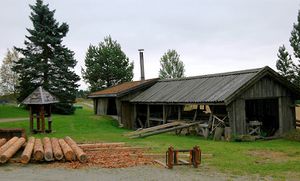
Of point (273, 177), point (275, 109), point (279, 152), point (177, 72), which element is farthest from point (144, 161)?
point (177, 72)

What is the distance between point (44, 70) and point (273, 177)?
31.7 metres

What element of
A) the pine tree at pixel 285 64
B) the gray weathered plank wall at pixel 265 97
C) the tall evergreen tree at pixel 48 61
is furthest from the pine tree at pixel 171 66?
the gray weathered plank wall at pixel 265 97

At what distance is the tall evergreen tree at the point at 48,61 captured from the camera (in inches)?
1547

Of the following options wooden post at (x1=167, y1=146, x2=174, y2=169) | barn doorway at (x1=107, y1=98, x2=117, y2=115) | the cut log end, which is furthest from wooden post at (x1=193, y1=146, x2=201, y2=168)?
barn doorway at (x1=107, y1=98, x2=117, y2=115)

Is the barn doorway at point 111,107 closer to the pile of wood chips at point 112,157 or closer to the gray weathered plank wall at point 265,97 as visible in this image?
the gray weathered plank wall at point 265,97

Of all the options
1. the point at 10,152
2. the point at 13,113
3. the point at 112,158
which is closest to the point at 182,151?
the point at 112,158

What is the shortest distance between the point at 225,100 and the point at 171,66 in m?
65.0

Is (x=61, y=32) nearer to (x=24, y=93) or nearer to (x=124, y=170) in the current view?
(x=24, y=93)

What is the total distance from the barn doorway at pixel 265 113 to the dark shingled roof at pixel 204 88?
8.62ft

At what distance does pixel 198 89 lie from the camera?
26.2 meters

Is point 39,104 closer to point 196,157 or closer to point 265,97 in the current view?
point 265,97

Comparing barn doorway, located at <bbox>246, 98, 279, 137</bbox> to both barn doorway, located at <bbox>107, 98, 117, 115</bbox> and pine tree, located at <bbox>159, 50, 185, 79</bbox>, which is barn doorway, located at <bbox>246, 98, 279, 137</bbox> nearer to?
barn doorway, located at <bbox>107, 98, 117, 115</bbox>

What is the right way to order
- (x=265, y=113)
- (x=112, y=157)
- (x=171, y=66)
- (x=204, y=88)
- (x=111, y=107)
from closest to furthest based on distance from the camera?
(x=112, y=157)
(x=204, y=88)
(x=265, y=113)
(x=111, y=107)
(x=171, y=66)

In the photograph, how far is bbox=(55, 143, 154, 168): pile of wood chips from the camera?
1325 cm
